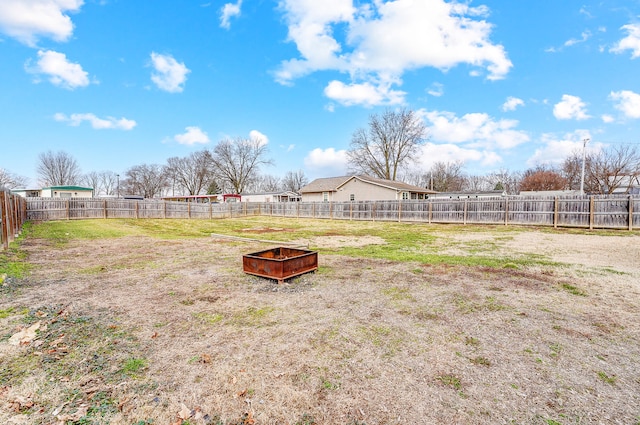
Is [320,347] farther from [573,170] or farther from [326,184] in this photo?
[573,170]

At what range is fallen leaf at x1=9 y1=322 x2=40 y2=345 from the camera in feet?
10.3

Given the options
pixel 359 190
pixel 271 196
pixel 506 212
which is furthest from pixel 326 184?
pixel 506 212

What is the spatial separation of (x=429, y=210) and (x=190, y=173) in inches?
2269

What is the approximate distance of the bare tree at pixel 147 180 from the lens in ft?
219

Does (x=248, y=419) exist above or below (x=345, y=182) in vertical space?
below

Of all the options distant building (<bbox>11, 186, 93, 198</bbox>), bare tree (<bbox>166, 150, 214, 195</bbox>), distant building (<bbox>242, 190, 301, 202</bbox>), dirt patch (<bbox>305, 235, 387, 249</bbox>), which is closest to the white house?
distant building (<bbox>11, 186, 93, 198</bbox>)

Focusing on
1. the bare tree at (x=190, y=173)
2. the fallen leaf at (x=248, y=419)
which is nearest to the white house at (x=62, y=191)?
the bare tree at (x=190, y=173)

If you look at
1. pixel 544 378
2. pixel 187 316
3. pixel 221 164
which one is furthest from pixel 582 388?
pixel 221 164

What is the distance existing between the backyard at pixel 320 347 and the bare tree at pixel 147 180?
6871 centimetres

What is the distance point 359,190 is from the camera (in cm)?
3192

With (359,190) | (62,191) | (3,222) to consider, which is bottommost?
(3,222)

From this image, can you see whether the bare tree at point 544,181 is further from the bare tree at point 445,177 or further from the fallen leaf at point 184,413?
the fallen leaf at point 184,413

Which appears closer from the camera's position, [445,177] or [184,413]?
[184,413]

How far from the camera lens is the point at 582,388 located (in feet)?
8.14
